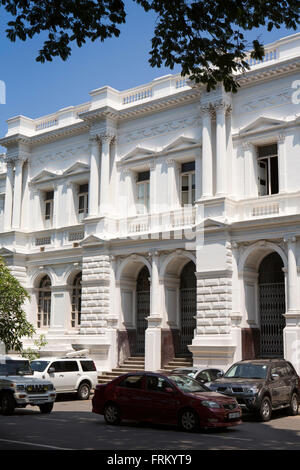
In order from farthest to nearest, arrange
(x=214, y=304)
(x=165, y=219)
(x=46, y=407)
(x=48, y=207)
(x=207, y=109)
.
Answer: (x=48, y=207), (x=165, y=219), (x=207, y=109), (x=214, y=304), (x=46, y=407)

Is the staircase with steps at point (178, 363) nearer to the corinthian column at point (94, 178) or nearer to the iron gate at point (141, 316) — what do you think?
the iron gate at point (141, 316)

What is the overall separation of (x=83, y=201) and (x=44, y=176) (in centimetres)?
300

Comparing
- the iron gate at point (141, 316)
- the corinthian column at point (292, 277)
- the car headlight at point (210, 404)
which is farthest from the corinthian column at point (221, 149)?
the car headlight at point (210, 404)

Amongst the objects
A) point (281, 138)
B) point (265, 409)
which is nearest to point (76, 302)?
point (281, 138)

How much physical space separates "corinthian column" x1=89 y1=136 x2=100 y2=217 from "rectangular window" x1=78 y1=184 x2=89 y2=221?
2009 millimetres

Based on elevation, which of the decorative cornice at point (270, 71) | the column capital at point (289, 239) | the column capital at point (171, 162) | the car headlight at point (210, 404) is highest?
the decorative cornice at point (270, 71)

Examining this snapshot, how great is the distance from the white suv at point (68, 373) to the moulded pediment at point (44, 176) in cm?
1242

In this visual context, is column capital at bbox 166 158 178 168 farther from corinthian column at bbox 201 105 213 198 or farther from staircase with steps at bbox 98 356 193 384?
staircase with steps at bbox 98 356 193 384

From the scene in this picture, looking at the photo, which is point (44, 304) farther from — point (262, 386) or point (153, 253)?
point (262, 386)

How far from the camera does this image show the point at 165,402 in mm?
15461

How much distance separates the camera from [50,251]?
1294 inches

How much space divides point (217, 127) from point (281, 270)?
21.6ft

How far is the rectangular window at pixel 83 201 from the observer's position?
32719 mm

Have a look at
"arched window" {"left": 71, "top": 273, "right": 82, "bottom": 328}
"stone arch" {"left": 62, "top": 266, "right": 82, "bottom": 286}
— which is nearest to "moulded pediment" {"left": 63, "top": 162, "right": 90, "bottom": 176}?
"stone arch" {"left": 62, "top": 266, "right": 82, "bottom": 286}
